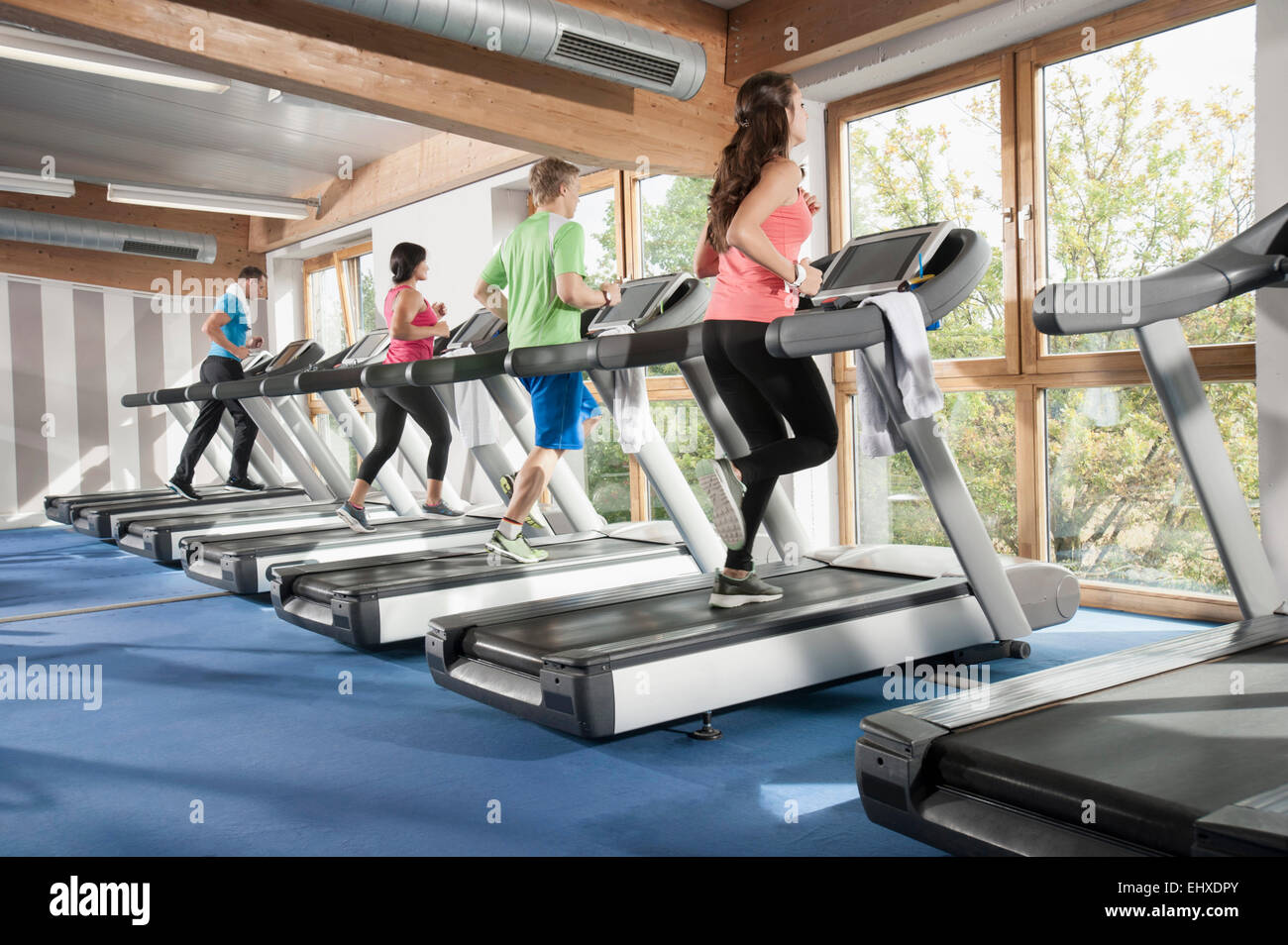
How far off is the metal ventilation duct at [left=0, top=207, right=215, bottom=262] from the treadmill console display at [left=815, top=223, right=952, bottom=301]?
792 cm

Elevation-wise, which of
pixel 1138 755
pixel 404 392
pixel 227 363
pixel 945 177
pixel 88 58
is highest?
pixel 88 58

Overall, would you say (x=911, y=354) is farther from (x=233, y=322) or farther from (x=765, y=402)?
(x=233, y=322)

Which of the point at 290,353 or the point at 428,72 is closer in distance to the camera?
the point at 428,72

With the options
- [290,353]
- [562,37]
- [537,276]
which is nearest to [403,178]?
[290,353]

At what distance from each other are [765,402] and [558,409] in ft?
3.68

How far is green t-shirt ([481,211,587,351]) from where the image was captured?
3500 mm

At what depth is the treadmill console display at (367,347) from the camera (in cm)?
541

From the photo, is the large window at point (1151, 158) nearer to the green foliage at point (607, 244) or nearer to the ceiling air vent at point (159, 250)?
the green foliage at point (607, 244)

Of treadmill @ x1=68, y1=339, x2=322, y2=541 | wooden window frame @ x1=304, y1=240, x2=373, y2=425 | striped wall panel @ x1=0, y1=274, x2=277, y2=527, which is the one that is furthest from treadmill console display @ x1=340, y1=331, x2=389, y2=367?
striped wall panel @ x1=0, y1=274, x2=277, y2=527

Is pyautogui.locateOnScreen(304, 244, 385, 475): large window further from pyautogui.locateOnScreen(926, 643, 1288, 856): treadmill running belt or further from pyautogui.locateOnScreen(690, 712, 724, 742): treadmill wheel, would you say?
pyautogui.locateOnScreen(926, 643, 1288, 856): treadmill running belt

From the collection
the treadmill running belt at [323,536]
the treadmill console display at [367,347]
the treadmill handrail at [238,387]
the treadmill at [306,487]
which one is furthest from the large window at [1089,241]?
the treadmill handrail at [238,387]

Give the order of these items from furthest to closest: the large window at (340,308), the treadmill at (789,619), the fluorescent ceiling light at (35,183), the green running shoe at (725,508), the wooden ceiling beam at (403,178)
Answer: the large window at (340,308) < the fluorescent ceiling light at (35,183) < the wooden ceiling beam at (403,178) < the green running shoe at (725,508) < the treadmill at (789,619)

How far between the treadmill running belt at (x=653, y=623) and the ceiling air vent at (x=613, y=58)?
2405 mm

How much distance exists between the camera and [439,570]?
12.6 feet
